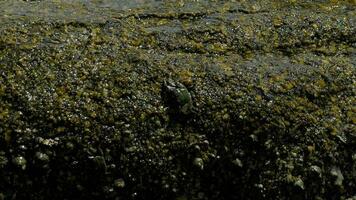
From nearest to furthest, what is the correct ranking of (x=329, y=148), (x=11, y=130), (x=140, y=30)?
1. (x=11, y=130)
2. (x=329, y=148)
3. (x=140, y=30)

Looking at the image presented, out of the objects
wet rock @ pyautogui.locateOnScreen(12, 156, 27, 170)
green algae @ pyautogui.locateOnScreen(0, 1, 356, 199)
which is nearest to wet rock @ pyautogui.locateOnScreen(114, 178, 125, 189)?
green algae @ pyautogui.locateOnScreen(0, 1, 356, 199)

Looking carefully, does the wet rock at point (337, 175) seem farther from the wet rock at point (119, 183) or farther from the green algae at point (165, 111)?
the wet rock at point (119, 183)

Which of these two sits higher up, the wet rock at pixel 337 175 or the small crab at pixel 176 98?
the small crab at pixel 176 98

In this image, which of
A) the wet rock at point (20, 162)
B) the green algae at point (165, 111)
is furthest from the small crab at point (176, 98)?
the wet rock at point (20, 162)

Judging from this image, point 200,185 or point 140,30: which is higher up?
point 140,30

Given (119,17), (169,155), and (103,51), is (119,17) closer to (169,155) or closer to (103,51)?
(103,51)

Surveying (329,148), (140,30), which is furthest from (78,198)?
(329,148)

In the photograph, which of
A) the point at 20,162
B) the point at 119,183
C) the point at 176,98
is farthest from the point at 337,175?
the point at 20,162

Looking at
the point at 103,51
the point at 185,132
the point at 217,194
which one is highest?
the point at 103,51
